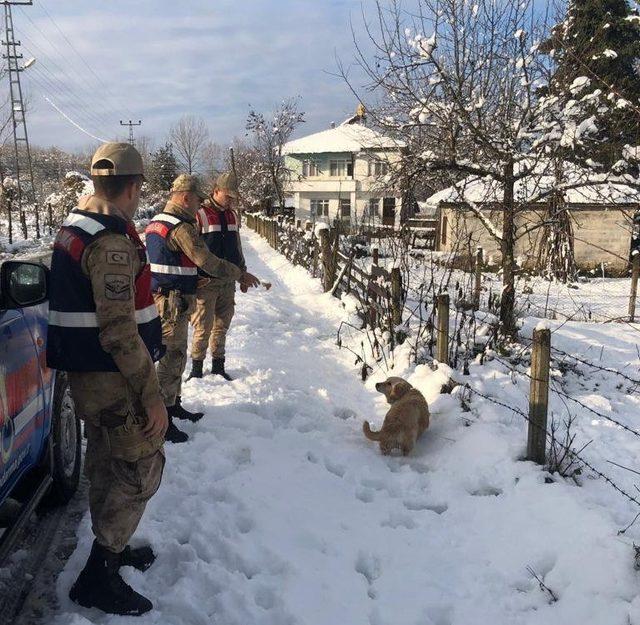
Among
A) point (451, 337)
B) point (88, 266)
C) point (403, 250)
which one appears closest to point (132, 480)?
point (88, 266)

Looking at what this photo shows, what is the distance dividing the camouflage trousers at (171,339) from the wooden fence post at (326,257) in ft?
24.1

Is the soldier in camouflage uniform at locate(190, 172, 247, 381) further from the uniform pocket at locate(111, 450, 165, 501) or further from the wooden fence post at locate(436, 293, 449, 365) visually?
the uniform pocket at locate(111, 450, 165, 501)

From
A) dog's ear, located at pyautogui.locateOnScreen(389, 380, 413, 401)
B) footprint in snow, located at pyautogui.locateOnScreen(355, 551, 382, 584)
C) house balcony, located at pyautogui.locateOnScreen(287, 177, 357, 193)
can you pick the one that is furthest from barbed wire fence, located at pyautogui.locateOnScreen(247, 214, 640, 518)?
house balcony, located at pyautogui.locateOnScreen(287, 177, 357, 193)

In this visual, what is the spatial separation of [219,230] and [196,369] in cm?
151

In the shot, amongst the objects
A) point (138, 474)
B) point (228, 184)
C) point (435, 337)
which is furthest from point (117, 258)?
point (435, 337)

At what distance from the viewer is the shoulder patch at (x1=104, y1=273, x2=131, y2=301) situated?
2197 mm

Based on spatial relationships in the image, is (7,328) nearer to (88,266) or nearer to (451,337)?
(88,266)

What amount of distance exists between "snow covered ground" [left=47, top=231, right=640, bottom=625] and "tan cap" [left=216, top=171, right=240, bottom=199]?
2009 mm

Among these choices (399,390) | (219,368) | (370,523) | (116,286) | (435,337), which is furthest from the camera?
(435,337)

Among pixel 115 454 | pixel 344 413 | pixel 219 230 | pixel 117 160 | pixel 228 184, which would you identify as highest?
pixel 228 184

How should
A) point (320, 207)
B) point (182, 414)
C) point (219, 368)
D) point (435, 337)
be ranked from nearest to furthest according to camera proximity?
1. point (182, 414)
2. point (219, 368)
3. point (435, 337)
4. point (320, 207)

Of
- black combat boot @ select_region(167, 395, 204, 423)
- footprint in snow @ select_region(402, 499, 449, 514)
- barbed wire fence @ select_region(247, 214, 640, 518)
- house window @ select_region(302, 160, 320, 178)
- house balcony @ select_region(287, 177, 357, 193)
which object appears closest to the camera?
footprint in snow @ select_region(402, 499, 449, 514)

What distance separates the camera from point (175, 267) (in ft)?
14.8

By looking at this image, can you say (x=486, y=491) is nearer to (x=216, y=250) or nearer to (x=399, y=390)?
(x=399, y=390)
